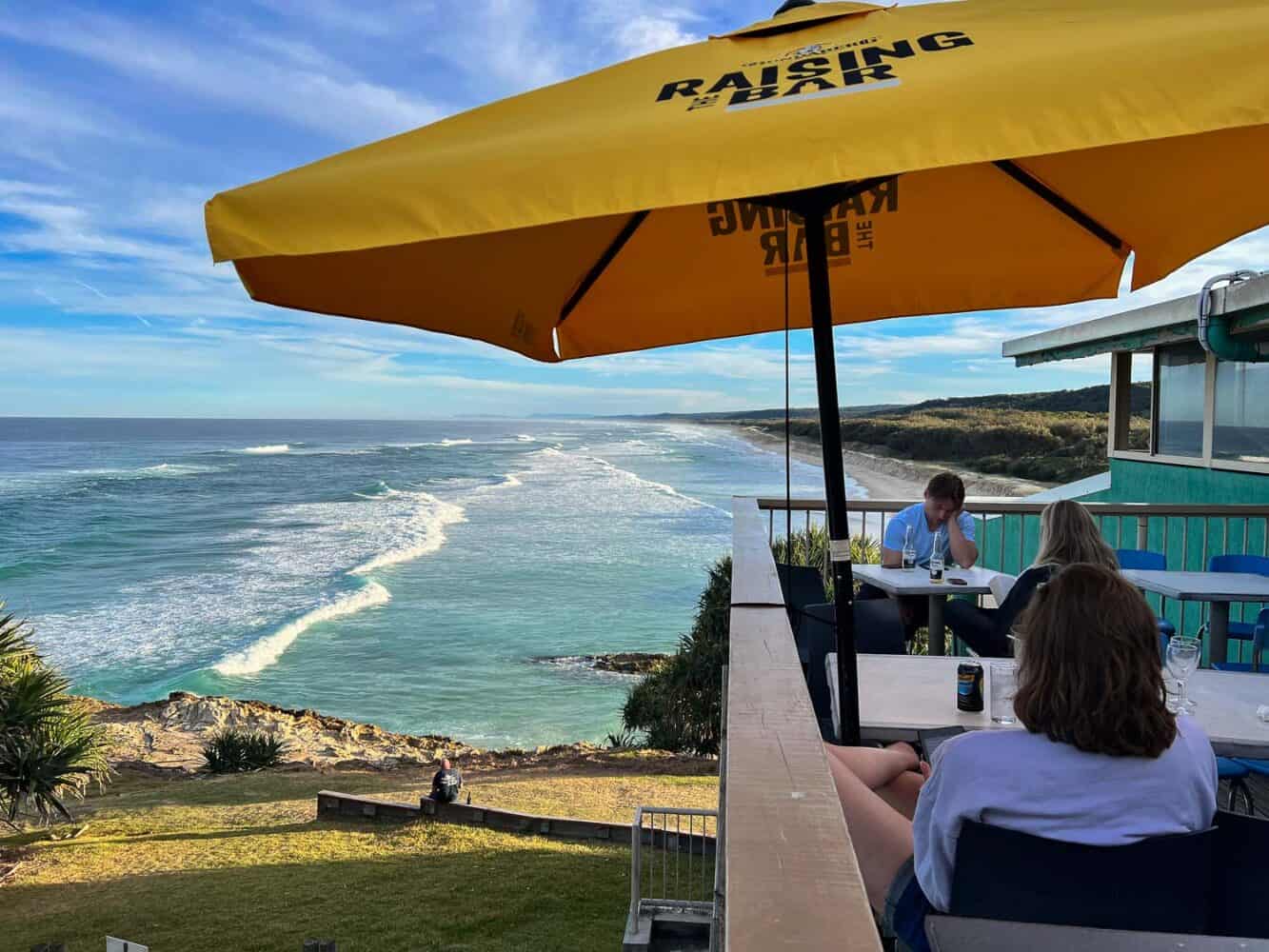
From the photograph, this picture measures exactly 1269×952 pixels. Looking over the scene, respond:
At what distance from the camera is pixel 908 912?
172 centimetres

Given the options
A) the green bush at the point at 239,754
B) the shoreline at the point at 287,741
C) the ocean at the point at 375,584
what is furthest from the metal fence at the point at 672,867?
the ocean at the point at 375,584

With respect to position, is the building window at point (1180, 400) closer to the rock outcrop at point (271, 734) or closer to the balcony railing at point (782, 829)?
the rock outcrop at point (271, 734)

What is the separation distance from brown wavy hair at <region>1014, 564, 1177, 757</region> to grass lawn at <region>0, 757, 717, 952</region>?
5.60 metres

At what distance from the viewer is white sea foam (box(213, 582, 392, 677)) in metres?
19.3

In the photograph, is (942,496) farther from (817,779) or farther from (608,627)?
(608,627)

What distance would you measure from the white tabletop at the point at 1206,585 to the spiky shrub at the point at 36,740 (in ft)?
28.1

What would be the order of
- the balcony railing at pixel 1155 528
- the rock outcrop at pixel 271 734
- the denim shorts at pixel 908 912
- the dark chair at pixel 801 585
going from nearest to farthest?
1. the denim shorts at pixel 908 912
2. the dark chair at pixel 801 585
3. the balcony railing at pixel 1155 528
4. the rock outcrop at pixel 271 734

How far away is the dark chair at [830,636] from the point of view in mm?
3309

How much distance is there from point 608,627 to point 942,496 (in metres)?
17.6

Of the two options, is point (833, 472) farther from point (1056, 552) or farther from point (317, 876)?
point (317, 876)

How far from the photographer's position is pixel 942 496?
5414 millimetres

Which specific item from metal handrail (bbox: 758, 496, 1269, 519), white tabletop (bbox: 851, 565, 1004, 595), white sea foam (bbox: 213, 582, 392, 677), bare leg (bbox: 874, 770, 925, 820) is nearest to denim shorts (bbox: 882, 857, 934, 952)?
bare leg (bbox: 874, 770, 925, 820)

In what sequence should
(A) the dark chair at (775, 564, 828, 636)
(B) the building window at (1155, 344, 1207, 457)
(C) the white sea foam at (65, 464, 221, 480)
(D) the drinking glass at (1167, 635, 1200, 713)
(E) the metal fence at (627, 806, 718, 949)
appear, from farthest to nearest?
(C) the white sea foam at (65, 464, 221, 480) → (B) the building window at (1155, 344, 1207, 457) → (E) the metal fence at (627, 806, 718, 949) → (A) the dark chair at (775, 564, 828, 636) → (D) the drinking glass at (1167, 635, 1200, 713)

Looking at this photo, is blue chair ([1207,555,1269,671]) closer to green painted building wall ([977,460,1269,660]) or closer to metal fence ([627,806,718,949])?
green painted building wall ([977,460,1269,660])
